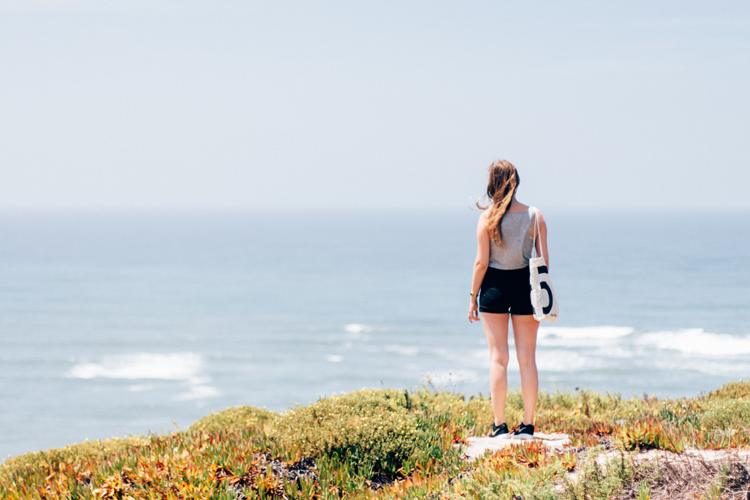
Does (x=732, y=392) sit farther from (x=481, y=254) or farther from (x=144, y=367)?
(x=144, y=367)

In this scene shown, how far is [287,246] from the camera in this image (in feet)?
508

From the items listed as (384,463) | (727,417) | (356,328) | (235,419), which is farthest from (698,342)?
(384,463)

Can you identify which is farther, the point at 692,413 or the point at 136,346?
the point at 136,346

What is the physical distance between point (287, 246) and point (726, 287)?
102 meters

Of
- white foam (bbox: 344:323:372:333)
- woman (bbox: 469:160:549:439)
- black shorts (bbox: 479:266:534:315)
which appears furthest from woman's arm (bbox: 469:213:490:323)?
white foam (bbox: 344:323:372:333)

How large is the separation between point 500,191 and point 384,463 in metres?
2.78

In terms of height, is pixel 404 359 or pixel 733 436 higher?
pixel 733 436

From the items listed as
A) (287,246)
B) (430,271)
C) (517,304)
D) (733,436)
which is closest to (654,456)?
(733,436)

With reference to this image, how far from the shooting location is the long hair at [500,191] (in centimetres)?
594

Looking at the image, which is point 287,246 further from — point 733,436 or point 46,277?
point 733,436

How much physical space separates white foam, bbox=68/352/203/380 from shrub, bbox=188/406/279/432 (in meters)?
40.0

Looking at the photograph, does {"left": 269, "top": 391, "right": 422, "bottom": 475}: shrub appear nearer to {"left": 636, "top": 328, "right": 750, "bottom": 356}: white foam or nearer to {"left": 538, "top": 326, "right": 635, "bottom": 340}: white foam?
{"left": 636, "top": 328, "right": 750, "bottom": 356}: white foam

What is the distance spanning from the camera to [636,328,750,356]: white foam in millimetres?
46906

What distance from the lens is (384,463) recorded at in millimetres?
5195
